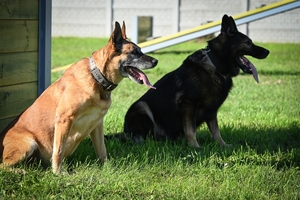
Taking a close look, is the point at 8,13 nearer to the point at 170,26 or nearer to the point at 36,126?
the point at 36,126

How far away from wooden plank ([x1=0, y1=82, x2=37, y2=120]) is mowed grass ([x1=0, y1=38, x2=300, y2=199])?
0.77 meters

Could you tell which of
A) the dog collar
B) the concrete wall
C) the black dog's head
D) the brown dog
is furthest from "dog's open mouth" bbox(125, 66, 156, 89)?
the concrete wall

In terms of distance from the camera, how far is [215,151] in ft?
18.7

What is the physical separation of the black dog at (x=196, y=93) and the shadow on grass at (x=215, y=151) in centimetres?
21

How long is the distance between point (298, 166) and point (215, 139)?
1.22 metres

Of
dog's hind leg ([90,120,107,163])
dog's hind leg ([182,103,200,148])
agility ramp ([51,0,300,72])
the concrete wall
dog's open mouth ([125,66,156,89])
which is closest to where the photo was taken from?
dog's open mouth ([125,66,156,89])

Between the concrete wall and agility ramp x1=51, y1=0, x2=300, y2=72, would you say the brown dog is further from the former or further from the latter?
the concrete wall

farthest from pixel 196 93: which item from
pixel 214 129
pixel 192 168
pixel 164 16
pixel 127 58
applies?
pixel 164 16

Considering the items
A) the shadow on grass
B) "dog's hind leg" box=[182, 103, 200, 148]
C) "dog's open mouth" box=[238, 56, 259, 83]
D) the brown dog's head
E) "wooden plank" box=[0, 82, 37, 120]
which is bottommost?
the shadow on grass

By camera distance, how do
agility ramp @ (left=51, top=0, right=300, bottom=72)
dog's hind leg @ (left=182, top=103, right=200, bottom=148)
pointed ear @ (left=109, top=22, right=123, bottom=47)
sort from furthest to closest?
agility ramp @ (left=51, top=0, right=300, bottom=72), dog's hind leg @ (left=182, top=103, right=200, bottom=148), pointed ear @ (left=109, top=22, right=123, bottom=47)

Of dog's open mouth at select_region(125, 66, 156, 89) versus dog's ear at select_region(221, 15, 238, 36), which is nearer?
dog's open mouth at select_region(125, 66, 156, 89)

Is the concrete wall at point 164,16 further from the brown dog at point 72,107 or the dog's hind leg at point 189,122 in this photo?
the brown dog at point 72,107

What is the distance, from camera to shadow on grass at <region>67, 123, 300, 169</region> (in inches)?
207

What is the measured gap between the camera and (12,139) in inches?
187
